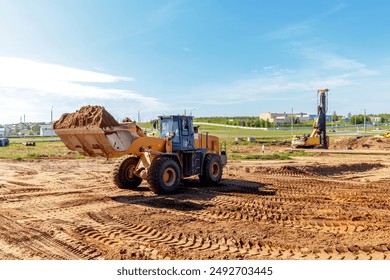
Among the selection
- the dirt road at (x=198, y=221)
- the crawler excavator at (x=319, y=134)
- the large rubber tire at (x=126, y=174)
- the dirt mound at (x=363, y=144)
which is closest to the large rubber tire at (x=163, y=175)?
the dirt road at (x=198, y=221)

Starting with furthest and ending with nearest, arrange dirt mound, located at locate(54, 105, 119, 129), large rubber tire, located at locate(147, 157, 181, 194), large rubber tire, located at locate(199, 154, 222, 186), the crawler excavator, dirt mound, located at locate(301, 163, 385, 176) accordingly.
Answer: the crawler excavator → dirt mound, located at locate(301, 163, 385, 176) → large rubber tire, located at locate(199, 154, 222, 186) → large rubber tire, located at locate(147, 157, 181, 194) → dirt mound, located at locate(54, 105, 119, 129)

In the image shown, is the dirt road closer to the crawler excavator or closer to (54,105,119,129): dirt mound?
(54,105,119,129): dirt mound

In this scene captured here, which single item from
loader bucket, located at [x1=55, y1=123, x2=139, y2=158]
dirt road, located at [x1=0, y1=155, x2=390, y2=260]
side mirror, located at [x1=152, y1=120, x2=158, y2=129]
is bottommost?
dirt road, located at [x1=0, y1=155, x2=390, y2=260]

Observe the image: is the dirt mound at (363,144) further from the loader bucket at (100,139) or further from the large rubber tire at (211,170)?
the loader bucket at (100,139)

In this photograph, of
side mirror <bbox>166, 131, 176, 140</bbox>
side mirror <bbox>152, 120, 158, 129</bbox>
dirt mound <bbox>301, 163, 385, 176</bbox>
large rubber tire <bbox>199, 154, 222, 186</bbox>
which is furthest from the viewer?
dirt mound <bbox>301, 163, 385, 176</bbox>

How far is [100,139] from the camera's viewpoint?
10.7 metres

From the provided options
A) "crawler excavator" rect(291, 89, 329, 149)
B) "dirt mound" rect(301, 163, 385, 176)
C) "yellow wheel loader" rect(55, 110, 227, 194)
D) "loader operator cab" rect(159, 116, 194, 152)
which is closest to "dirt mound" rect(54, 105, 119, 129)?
"yellow wheel loader" rect(55, 110, 227, 194)

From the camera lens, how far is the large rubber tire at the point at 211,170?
14102mm

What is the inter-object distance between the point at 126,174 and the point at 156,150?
1734 mm

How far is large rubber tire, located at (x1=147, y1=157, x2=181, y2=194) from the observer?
Answer: 1167 cm

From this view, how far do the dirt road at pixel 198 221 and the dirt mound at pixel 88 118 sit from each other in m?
2.39

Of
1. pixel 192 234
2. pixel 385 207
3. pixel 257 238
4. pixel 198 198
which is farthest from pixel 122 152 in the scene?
pixel 385 207

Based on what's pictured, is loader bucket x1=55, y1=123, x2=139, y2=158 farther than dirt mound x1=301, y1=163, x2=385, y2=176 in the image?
No

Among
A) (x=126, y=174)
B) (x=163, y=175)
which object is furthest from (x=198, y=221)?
(x=126, y=174)
